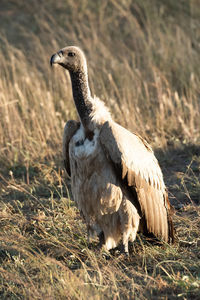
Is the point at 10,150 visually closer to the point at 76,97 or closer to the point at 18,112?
the point at 18,112

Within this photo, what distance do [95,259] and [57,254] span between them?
0.60m

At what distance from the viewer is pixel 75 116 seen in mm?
7719

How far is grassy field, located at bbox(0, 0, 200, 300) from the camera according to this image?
3898 mm

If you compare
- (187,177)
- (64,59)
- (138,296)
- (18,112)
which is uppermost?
(64,59)

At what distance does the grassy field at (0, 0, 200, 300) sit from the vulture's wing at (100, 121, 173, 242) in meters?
0.25

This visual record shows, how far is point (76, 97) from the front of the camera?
444 centimetres

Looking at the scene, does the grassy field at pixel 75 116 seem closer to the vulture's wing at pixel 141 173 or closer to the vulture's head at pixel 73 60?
the vulture's wing at pixel 141 173

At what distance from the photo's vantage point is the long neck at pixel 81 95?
14.4ft

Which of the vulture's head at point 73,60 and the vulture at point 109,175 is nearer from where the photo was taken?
the vulture at point 109,175

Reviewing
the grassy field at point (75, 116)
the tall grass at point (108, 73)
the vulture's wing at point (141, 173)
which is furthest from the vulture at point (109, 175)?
the tall grass at point (108, 73)

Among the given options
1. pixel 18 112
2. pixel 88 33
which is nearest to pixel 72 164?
pixel 18 112

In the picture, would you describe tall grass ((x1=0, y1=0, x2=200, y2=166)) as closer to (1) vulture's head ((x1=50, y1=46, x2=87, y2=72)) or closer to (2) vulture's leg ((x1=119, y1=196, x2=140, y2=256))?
(1) vulture's head ((x1=50, y1=46, x2=87, y2=72))

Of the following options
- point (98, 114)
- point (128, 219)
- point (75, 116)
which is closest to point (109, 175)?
point (128, 219)

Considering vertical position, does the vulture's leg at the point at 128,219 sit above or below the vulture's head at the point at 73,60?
below
